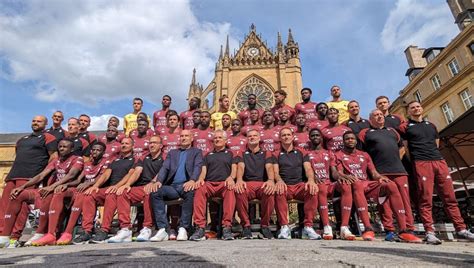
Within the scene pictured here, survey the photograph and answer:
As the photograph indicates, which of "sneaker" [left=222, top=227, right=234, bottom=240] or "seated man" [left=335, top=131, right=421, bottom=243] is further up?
"seated man" [left=335, top=131, right=421, bottom=243]

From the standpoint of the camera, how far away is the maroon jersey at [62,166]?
5180 mm

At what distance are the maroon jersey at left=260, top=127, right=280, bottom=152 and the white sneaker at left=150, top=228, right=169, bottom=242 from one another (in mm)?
2691

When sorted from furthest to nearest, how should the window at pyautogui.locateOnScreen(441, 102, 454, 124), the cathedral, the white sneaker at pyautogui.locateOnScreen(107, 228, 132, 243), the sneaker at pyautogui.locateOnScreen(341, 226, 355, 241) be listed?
the cathedral < the window at pyautogui.locateOnScreen(441, 102, 454, 124) < the white sneaker at pyautogui.locateOnScreen(107, 228, 132, 243) < the sneaker at pyautogui.locateOnScreen(341, 226, 355, 241)

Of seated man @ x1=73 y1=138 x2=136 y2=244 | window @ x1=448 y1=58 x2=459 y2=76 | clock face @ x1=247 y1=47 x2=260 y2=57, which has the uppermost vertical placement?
clock face @ x1=247 y1=47 x2=260 y2=57

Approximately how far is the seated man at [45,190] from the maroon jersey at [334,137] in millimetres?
4896

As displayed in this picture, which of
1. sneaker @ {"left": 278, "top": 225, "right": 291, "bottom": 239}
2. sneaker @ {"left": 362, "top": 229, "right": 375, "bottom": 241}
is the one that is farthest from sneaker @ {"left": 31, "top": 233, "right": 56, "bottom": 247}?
sneaker @ {"left": 362, "top": 229, "right": 375, "bottom": 241}

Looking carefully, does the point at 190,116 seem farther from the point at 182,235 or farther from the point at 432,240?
the point at 432,240

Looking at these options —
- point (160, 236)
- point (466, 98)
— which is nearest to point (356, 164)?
point (160, 236)

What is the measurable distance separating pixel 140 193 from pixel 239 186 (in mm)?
1748

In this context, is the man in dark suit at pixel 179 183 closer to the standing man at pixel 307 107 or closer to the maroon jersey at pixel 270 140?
the maroon jersey at pixel 270 140

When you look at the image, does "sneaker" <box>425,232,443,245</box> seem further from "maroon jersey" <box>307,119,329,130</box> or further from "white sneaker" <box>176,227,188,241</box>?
"white sneaker" <box>176,227,188,241</box>

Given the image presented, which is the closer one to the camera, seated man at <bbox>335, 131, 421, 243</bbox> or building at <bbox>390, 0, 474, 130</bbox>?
seated man at <bbox>335, 131, 421, 243</bbox>

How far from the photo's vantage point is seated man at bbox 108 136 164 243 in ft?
13.7

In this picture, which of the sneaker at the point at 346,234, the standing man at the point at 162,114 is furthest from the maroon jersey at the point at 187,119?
the sneaker at the point at 346,234
